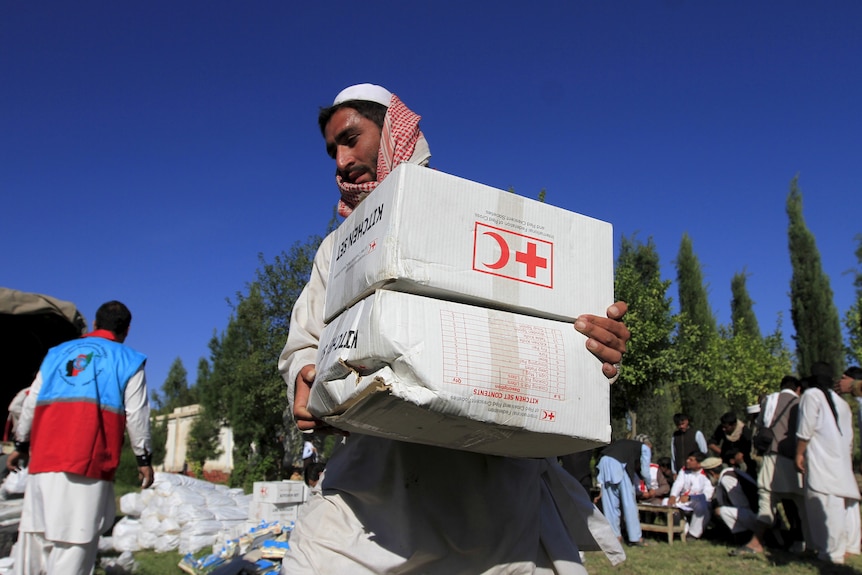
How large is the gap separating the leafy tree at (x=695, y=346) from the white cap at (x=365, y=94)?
1721cm

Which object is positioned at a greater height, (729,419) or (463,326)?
(729,419)

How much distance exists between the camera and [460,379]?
134 cm

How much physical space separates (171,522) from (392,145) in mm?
7682

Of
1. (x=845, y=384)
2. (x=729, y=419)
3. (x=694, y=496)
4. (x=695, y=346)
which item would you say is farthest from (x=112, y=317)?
(x=695, y=346)

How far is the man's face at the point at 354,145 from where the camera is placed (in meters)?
2.10

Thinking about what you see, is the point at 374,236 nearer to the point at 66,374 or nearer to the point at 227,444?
the point at 66,374

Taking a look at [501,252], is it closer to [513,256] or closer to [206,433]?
[513,256]

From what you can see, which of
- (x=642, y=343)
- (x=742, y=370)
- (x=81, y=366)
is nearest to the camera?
(x=81, y=366)

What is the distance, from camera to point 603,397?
1.56 m

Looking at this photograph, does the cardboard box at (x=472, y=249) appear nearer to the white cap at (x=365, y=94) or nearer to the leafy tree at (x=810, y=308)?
the white cap at (x=365, y=94)

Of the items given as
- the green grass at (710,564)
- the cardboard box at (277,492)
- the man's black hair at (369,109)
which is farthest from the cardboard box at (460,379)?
the cardboard box at (277,492)

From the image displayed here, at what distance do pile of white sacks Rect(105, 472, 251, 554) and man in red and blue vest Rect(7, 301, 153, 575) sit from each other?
379 centimetres

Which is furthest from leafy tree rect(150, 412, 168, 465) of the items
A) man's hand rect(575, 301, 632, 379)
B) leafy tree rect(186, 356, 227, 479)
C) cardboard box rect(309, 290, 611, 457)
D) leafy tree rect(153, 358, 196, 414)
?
man's hand rect(575, 301, 632, 379)

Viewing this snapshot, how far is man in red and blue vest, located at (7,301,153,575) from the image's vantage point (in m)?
3.86
